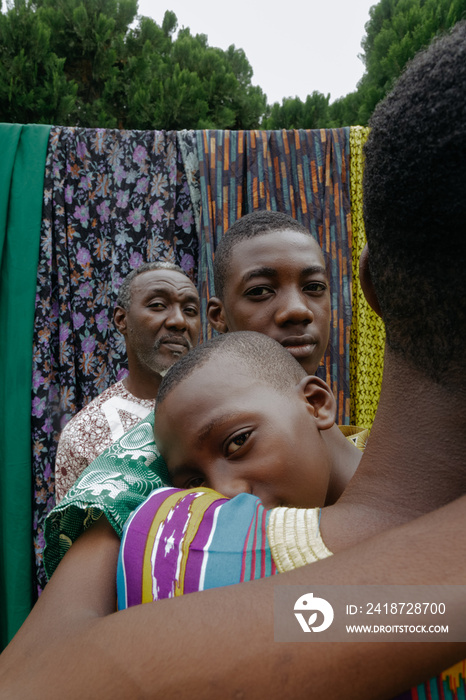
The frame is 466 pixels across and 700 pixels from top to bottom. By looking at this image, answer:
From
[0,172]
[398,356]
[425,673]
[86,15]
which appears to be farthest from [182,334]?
[86,15]

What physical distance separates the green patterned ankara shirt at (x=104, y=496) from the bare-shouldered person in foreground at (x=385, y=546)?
0.28 feet

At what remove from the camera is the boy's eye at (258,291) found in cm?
174

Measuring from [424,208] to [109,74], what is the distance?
4712 millimetres

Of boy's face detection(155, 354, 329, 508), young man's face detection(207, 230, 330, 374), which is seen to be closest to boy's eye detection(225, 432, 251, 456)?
boy's face detection(155, 354, 329, 508)

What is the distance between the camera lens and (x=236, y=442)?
101 centimetres

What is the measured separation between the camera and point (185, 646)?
0.49 m

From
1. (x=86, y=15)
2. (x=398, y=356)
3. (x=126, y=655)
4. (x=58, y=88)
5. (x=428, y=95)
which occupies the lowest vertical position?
(x=126, y=655)

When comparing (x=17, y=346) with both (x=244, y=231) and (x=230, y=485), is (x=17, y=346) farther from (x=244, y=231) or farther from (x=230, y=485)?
(x=230, y=485)

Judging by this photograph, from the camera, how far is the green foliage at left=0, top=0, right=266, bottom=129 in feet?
13.4

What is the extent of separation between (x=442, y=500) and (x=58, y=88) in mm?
4353

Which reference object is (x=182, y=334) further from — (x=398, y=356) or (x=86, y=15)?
(x=86, y=15)

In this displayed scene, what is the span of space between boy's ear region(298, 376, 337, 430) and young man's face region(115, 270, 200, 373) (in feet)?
5.62

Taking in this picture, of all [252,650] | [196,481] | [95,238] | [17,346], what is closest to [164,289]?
[95,238]

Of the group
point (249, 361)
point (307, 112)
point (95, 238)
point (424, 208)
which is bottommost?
point (249, 361)
